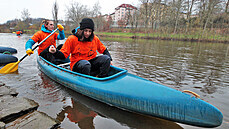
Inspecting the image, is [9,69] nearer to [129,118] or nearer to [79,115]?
[79,115]

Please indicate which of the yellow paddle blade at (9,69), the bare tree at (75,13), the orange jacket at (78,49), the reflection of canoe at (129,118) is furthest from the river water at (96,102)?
the bare tree at (75,13)

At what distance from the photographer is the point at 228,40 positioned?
66.9 feet

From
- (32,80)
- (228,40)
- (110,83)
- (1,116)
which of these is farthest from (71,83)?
(228,40)

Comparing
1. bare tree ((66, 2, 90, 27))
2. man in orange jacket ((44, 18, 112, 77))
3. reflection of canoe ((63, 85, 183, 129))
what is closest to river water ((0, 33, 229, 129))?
reflection of canoe ((63, 85, 183, 129))

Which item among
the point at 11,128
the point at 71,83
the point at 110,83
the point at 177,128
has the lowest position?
the point at 177,128

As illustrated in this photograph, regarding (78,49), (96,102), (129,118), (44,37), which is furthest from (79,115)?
(44,37)

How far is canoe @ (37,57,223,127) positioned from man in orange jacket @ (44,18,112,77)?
32 cm

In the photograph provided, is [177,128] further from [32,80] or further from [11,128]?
[32,80]

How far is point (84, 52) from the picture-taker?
3.38 meters

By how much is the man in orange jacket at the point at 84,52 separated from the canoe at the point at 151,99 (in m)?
0.32

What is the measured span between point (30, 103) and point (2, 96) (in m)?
0.79

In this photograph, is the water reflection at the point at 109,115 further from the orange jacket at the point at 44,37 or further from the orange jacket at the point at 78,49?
the orange jacket at the point at 44,37

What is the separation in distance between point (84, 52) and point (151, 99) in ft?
6.44

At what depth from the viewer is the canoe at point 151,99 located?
1898mm
